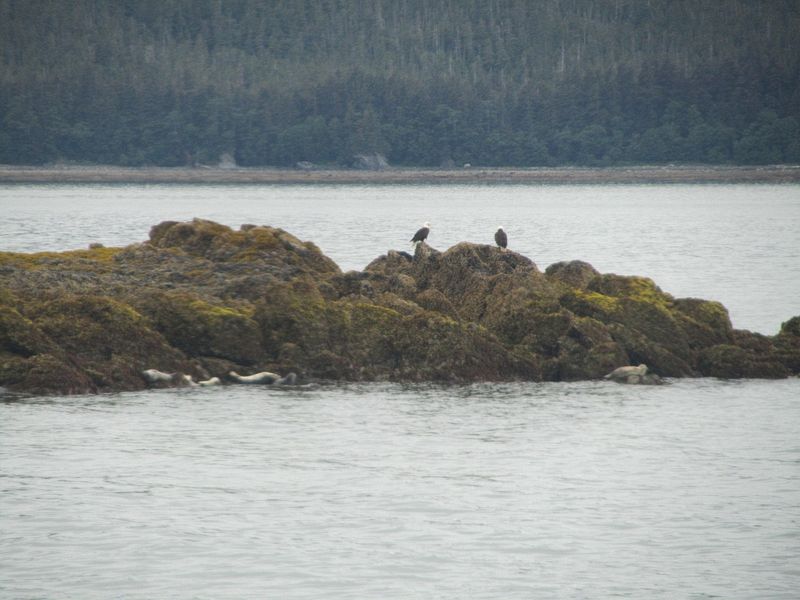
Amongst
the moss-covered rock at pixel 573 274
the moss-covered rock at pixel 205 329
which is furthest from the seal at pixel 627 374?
the moss-covered rock at pixel 205 329

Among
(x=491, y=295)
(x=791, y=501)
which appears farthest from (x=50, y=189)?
(x=791, y=501)

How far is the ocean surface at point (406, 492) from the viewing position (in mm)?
13891

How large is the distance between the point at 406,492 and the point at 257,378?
24.4 feet

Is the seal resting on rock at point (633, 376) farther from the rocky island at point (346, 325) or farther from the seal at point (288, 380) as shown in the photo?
the seal at point (288, 380)

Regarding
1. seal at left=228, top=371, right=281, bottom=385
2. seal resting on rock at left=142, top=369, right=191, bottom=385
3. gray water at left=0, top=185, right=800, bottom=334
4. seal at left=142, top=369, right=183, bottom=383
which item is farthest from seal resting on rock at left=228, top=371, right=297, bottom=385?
gray water at left=0, top=185, right=800, bottom=334

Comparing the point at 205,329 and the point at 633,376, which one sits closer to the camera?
the point at 205,329

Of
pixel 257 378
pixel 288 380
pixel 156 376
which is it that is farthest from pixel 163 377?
pixel 288 380

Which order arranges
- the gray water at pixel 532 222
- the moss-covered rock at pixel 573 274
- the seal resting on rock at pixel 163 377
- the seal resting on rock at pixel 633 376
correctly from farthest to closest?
1. the gray water at pixel 532 222
2. the moss-covered rock at pixel 573 274
3. the seal resting on rock at pixel 633 376
4. the seal resting on rock at pixel 163 377

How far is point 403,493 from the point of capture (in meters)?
17.1

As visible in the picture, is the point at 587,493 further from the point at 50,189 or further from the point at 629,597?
the point at 50,189

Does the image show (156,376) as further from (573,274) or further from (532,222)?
(532,222)

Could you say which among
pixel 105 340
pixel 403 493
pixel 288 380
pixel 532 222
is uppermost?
pixel 105 340

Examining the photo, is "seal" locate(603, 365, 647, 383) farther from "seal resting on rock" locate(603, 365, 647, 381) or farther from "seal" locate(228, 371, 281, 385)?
"seal" locate(228, 371, 281, 385)

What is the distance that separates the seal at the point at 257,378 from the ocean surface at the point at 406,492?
41 centimetres
